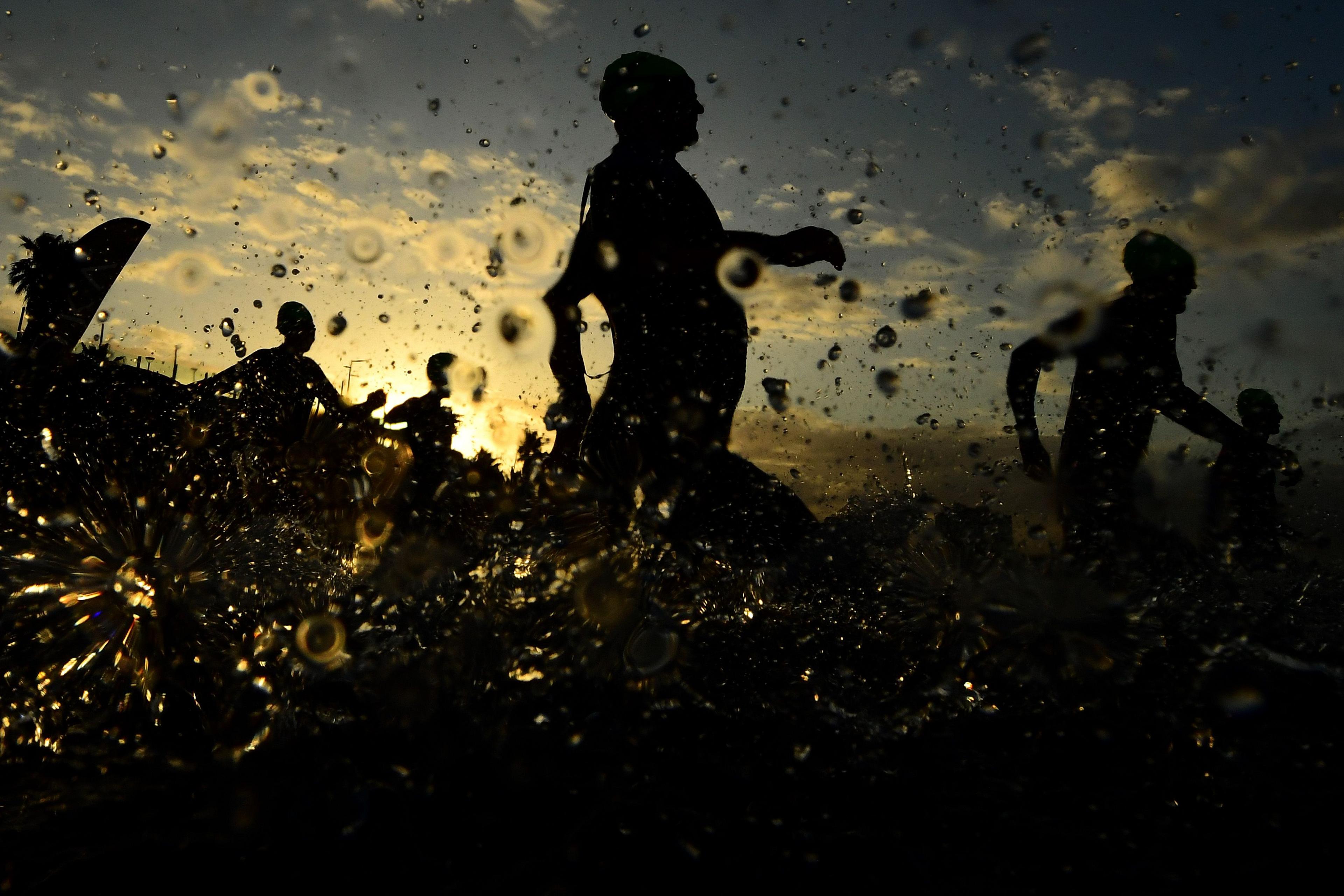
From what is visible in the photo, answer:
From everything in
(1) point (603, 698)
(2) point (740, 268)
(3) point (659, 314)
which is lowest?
(1) point (603, 698)

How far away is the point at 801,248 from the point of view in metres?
2.78

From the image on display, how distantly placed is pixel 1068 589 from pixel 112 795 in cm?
340

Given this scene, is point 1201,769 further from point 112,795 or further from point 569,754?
point 112,795

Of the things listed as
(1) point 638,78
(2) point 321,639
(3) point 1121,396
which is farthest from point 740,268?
(3) point 1121,396

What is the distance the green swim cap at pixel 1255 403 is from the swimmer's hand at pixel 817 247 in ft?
11.8

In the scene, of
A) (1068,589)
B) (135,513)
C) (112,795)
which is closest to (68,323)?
(135,513)

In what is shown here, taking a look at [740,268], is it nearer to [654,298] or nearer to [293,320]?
[654,298]

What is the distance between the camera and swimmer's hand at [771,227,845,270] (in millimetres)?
2777

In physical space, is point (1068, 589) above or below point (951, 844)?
above

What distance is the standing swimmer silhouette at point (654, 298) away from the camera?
2.74 meters

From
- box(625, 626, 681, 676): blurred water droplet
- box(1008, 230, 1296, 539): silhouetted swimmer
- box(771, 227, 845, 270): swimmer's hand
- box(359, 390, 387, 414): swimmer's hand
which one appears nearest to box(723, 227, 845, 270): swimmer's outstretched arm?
box(771, 227, 845, 270): swimmer's hand

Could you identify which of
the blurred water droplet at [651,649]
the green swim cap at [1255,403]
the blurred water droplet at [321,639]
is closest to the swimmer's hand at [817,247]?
the blurred water droplet at [651,649]

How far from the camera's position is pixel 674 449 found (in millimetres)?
2896

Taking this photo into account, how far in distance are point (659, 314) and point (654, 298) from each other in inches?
2.4
